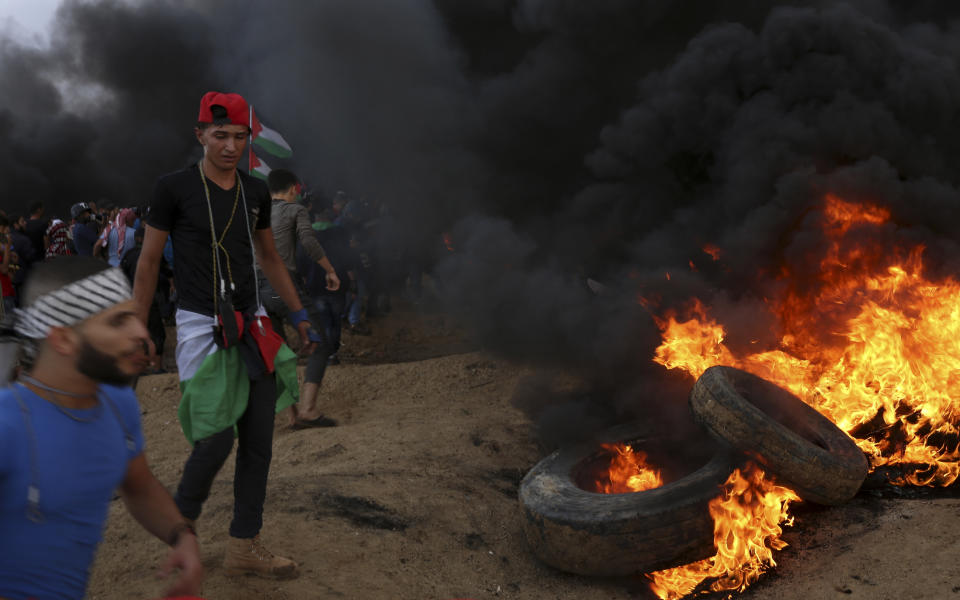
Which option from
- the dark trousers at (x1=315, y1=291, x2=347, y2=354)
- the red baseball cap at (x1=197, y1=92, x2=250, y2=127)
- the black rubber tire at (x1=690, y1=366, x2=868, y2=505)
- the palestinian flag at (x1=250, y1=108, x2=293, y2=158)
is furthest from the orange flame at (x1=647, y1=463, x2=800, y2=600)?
the palestinian flag at (x1=250, y1=108, x2=293, y2=158)

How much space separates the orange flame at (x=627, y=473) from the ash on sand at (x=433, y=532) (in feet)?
2.52

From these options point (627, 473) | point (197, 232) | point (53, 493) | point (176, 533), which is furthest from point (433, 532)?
point (53, 493)

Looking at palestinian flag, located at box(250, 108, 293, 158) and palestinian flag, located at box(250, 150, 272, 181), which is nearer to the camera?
palestinian flag, located at box(250, 150, 272, 181)

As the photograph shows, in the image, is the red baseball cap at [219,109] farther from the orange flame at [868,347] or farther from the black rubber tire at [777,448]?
the orange flame at [868,347]

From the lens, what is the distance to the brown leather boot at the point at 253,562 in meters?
3.65

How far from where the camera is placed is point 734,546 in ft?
14.3

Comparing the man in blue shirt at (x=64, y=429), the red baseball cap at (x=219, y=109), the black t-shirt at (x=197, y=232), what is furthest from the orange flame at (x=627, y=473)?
the man in blue shirt at (x=64, y=429)

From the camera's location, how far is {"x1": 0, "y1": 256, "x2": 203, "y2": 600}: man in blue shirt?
176 centimetres

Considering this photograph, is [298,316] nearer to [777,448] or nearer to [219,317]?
[219,317]

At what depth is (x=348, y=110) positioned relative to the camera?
29.5 ft

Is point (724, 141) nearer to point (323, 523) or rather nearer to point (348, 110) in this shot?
point (348, 110)

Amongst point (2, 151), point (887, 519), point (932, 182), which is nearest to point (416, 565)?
point (887, 519)

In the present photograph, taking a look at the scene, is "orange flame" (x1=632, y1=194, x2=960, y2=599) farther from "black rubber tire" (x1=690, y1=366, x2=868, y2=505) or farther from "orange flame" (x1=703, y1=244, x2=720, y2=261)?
"black rubber tire" (x1=690, y1=366, x2=868, y2=505)

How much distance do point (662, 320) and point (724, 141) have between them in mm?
2076
